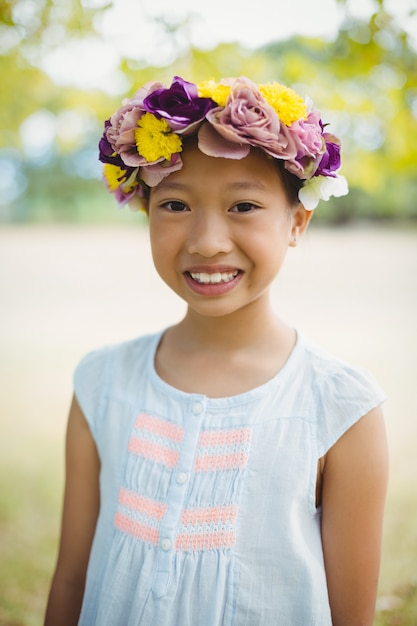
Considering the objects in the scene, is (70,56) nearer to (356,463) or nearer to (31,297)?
(356,463)

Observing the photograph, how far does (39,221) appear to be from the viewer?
1683 centimetres

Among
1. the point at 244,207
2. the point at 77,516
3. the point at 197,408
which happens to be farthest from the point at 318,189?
the point at 77,516

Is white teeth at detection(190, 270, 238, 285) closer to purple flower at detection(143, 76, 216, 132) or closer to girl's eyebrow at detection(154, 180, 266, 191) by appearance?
girl's eyebrow at detection(154, 180, 266, 191)

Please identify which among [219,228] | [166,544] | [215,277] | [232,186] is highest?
[232,186]

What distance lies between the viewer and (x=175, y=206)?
1.86m

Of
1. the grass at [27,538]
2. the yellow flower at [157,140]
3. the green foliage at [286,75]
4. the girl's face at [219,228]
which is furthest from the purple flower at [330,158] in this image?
the grass at [27,538]

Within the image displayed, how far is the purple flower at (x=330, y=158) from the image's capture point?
186 cm

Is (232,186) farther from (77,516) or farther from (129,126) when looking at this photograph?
(77,516)

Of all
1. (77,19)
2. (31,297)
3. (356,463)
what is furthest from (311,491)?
(31,297)

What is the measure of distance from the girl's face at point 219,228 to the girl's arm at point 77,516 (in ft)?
2.08

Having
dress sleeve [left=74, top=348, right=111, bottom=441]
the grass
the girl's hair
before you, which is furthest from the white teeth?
the grass

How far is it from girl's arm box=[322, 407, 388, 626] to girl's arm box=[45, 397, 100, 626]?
78cm

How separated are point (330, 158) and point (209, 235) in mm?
453

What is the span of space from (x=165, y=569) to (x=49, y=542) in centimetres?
280
